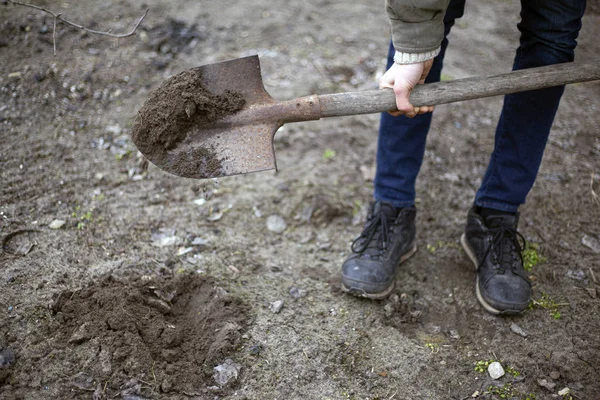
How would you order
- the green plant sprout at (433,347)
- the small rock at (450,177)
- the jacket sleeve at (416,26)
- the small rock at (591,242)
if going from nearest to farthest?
the jacket sleeve at (416,26) → the green plant sprout at (433,347) → the small rock at (591,242) → the small rock at (450,177)

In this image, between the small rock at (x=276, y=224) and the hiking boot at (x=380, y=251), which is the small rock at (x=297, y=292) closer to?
the hiking boot at (x=380, y=251)

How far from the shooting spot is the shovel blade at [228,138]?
2.15m

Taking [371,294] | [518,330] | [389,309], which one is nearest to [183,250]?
[371,294]

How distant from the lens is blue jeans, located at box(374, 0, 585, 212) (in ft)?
6.94

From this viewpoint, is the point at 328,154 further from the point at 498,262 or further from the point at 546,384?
the point at 546,384

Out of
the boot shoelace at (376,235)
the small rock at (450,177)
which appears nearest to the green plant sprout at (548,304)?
the boot shoelace at (376,235)

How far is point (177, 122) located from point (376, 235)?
122 cm

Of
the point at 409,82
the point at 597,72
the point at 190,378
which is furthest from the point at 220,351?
the point at 597,72

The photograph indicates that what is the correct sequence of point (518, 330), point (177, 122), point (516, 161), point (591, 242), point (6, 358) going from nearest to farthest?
point (6, 358), point (177, 122), point (518, 330), point (516, 161), point (591, 242)

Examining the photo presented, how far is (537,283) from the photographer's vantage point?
8.36ft

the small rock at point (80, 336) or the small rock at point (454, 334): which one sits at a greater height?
the small rock at point (80, 336)

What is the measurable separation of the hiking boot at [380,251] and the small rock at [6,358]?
4.98ft

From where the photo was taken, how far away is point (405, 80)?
80.7 inches

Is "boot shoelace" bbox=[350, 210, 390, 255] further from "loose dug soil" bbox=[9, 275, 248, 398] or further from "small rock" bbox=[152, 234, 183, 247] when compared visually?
"small rock" bbox=[152, 234, 183, 247]
